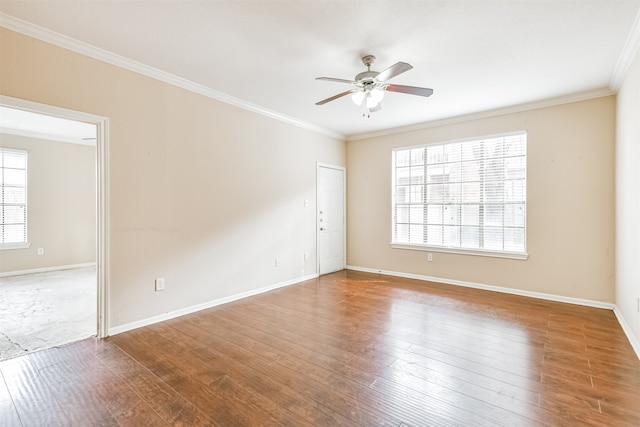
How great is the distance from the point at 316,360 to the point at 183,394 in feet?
3.24

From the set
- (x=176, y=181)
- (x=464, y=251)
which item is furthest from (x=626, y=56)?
(x=176, y=181)

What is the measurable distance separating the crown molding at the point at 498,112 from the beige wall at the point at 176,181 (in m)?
1.78

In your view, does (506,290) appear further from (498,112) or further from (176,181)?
(176,181)

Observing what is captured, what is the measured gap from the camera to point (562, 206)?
13.1ft

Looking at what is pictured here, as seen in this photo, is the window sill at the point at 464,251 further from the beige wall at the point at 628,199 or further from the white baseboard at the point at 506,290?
the beige wall at the point at 628,199

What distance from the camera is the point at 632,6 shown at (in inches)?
85.4

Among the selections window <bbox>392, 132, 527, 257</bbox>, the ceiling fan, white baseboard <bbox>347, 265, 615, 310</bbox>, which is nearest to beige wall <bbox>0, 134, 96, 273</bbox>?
white baseboard <bbox>347, 265, 615, 310</bbox>

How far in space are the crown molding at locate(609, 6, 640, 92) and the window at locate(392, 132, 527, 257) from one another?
105 cm

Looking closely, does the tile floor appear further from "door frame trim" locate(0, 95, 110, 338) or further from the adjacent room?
"door frame trim" locate(0, 95, 110, 338)

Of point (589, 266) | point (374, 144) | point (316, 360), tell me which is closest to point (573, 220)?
point (589, 266)

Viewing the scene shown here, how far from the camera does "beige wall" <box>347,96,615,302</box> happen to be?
374cm

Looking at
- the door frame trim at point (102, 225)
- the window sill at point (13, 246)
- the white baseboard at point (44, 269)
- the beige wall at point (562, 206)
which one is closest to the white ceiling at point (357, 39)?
the beige wall at point (562, 206)

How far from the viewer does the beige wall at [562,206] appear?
374 cm

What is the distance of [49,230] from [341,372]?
6.80m
